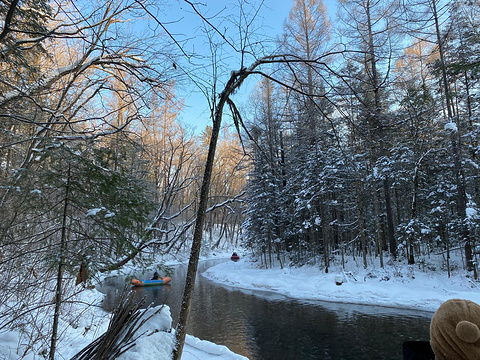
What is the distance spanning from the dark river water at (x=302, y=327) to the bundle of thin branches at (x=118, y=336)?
1.48 m

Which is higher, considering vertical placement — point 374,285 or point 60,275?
point 60,275

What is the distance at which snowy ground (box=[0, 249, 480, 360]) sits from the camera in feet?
17.2

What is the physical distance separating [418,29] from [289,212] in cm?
1586

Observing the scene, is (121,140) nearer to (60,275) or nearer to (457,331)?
(60,275)

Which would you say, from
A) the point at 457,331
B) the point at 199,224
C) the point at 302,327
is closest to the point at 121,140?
the point at 199,224

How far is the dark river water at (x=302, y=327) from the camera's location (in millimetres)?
7285

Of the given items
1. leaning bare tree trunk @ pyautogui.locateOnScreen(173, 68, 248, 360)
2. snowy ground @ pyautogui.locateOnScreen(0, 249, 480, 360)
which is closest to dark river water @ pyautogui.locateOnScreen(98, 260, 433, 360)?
snowy ground @ pyautogui.locateOnScreen(0, 249, 480, 360)

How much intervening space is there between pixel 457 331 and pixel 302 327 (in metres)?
8.51

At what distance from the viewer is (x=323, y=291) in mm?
13680

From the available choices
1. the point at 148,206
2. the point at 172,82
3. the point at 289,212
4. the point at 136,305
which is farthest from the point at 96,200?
the point at 289,212

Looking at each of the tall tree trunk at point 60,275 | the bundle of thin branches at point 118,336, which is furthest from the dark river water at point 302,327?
the tall tree trunk at point 60,275

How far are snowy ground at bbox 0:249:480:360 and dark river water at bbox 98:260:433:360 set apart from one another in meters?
0.79

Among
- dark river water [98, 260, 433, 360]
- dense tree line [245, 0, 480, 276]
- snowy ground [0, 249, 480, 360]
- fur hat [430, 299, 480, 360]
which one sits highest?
dense tree line [245, 0, 480, 276]

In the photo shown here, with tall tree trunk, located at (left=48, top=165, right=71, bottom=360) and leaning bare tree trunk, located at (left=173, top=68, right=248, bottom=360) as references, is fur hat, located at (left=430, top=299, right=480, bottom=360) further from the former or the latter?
tall tree trunk, located at (left=48, top=165, right=71, bottom=360)
